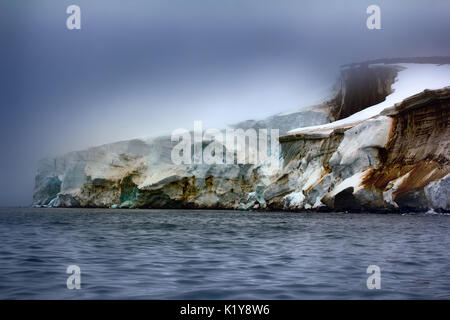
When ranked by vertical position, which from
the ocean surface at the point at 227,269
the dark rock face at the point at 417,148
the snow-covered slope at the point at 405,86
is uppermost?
the snow-covered slope at the point at 405,86

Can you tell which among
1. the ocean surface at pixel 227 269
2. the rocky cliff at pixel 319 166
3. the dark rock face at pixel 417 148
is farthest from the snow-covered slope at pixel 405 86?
the ocean surface at pixel 227 269

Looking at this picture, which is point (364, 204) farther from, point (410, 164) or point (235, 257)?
point (235, 257)

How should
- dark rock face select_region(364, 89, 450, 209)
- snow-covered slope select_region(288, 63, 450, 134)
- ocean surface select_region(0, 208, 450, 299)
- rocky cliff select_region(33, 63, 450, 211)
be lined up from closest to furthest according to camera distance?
ocean surface select_region(0, 208, 450, 299) → dark rock face select_region(364, 89, 450, 209) → rocky cliff select_region(33, 63, 450, 211) → snow-covered slope select_region(288, 63, 450, 134)

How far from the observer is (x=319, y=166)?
37.3 metres

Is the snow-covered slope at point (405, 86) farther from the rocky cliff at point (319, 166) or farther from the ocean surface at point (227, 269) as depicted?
the ocean surface at point (227, 269)

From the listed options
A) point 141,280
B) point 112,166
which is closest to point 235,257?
point 141,280

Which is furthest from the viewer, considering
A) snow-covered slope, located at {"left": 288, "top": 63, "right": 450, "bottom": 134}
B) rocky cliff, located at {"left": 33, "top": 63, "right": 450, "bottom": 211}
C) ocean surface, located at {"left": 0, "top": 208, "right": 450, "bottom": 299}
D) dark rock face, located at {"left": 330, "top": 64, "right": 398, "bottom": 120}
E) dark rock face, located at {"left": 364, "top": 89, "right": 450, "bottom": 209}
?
dark rock face, located at {"left": 330, "top": 64, "right": 398, "bottom": 120}

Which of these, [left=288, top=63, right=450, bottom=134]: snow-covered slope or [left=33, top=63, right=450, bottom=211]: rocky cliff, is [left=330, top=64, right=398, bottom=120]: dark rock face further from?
[left=288, top=63, right=450, bottom=134]: snow-covered slope

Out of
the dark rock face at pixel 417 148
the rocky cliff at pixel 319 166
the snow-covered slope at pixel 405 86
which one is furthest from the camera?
the snow-covered slope at pixel 405 86

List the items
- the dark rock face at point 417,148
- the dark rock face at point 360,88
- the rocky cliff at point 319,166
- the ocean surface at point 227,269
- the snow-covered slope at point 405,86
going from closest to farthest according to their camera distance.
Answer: the ocean surface at point 227,269 → the dark rock face at point 417,148 → the rocky cliff at point 319,166 → the snow-covered slope at point 405,86 → the dark rock face at point 360,88

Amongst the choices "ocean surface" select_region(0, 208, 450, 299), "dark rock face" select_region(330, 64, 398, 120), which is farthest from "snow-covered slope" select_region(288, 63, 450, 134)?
"ocean surface" select_region(0, 208, 450, 299)

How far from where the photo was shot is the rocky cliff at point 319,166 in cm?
2797

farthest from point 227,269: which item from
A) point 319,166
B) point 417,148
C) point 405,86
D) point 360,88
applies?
point 360,88

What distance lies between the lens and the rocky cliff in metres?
28.0
